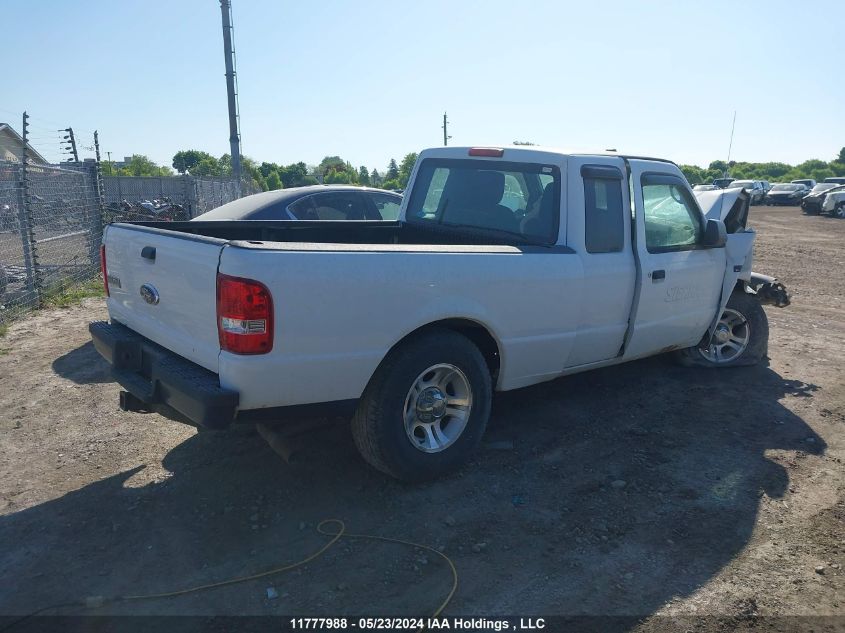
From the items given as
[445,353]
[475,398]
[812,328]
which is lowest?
[812,328]

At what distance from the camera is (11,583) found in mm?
3186

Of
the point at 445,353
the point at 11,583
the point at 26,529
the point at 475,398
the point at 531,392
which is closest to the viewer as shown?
the point at 11,583

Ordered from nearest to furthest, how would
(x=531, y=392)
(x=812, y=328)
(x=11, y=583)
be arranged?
(x=11, y=583)
(x=531, y=392)
(x=812, y=328)

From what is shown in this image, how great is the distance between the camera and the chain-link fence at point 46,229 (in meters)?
8.48

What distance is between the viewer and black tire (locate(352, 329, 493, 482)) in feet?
12.4

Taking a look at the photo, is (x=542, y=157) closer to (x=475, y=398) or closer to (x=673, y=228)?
(x=673, y=228)

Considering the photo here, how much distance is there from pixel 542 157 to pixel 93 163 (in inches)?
348

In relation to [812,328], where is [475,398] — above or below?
above

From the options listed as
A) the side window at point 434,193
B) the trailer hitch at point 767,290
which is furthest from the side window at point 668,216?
the side window at point 434,193

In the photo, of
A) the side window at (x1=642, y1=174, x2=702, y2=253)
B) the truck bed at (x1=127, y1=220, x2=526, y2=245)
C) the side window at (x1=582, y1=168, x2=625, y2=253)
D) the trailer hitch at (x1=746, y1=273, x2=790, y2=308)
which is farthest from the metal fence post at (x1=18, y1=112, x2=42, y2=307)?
the trailer hitch at (x1=746, y1=273, x2=790, y2=308)

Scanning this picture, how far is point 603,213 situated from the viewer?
488 cm

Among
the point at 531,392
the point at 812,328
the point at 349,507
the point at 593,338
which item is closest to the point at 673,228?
the point at 593,338

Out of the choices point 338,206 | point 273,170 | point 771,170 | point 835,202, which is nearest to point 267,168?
point 273,170

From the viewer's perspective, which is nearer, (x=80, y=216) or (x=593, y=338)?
(x=593, y=338)
